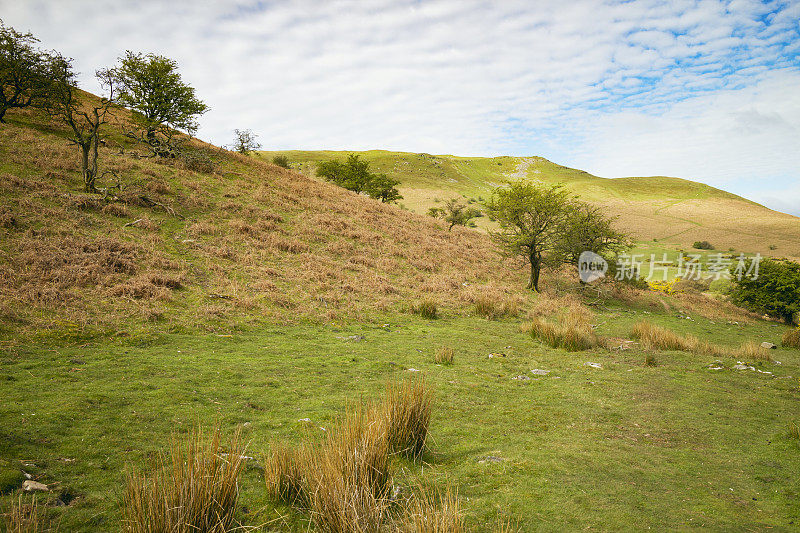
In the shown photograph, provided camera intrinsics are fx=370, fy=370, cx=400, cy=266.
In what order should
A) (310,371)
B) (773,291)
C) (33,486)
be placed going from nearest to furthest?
(33,486), (310,371), (773,291)

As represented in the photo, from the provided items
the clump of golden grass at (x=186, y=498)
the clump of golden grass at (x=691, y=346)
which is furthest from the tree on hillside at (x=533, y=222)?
the clump of golden grass at (x=186, y=498)

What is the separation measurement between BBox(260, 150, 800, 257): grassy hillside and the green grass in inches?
1454

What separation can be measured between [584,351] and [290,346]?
8942mm

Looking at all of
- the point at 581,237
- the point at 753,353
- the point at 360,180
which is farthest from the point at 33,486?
the point at 360,180

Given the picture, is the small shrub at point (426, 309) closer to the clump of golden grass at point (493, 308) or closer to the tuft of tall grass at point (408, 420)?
the clump of golden grass at point (493, 308)

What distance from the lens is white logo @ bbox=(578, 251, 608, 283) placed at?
24997 millimetres

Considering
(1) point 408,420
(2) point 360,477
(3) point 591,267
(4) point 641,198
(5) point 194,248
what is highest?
(4) point 641,198

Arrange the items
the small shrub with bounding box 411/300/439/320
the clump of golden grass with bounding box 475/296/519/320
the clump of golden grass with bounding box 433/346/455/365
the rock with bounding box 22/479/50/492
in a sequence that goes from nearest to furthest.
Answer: the rock with bounding box 22/479/50/492
the clump of golden grass with bounding box 433/346/455/365
the small shrub with bounding box 411/300/439/320
the clump of golden grass with bounding box 475/296/519/320

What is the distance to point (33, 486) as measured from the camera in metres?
3.45

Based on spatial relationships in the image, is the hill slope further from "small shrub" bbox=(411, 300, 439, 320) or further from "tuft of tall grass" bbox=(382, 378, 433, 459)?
"tuft of tall grass" bbox=(382, 378, 433, 459)

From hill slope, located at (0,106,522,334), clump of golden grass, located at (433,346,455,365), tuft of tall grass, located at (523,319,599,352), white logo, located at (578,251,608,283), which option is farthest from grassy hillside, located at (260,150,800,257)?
clump of golden grass, located at (433,346,455,365)

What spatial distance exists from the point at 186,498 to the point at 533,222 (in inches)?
961

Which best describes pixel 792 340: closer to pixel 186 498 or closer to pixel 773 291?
pixel 773 291

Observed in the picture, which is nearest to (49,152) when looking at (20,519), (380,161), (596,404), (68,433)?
(68,433)
